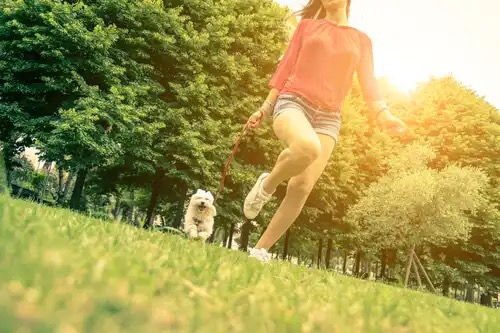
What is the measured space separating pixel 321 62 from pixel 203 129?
1357 centimetres

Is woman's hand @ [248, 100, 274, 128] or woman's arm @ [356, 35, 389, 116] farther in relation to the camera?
woman's arm @ [356, 35, 389, 116]

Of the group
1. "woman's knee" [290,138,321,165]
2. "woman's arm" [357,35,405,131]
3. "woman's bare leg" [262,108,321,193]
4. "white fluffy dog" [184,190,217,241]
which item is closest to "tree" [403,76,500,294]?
"white fluffy dog" [184,190,217,241]

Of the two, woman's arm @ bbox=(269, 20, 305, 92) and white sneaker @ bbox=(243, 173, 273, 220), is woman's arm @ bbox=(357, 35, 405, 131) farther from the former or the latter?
white sneaker @ bbox=(243, 173, 273, 220)

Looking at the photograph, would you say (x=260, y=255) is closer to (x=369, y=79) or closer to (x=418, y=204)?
(x=369, y=79)

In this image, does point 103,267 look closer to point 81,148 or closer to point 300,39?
point 300,39

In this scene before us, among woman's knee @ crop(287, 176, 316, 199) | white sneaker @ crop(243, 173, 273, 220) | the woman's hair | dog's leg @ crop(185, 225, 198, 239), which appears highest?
the woman's hair

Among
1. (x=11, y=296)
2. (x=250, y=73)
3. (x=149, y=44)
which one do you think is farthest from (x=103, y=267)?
(x=250, y=73)

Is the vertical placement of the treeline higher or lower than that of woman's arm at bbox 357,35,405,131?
higher

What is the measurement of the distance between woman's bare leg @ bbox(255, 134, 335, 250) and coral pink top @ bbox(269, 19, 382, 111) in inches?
19.4

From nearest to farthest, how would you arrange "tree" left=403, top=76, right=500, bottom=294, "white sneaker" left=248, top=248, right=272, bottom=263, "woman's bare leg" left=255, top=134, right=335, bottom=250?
"white sneaker" left=248, top=248, right=272, bottom=263
"woman's bare leg" left=255, top=134, right=335, bottom=250
"tree" left=403, top=76, right=500, bottom=294

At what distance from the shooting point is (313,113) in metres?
4.98

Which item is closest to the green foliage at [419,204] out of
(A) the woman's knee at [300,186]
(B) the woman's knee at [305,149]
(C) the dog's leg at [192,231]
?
(C) the dog's leg at [192,231]

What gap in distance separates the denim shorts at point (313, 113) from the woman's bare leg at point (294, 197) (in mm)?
91

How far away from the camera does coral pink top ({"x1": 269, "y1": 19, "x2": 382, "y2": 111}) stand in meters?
4.93
